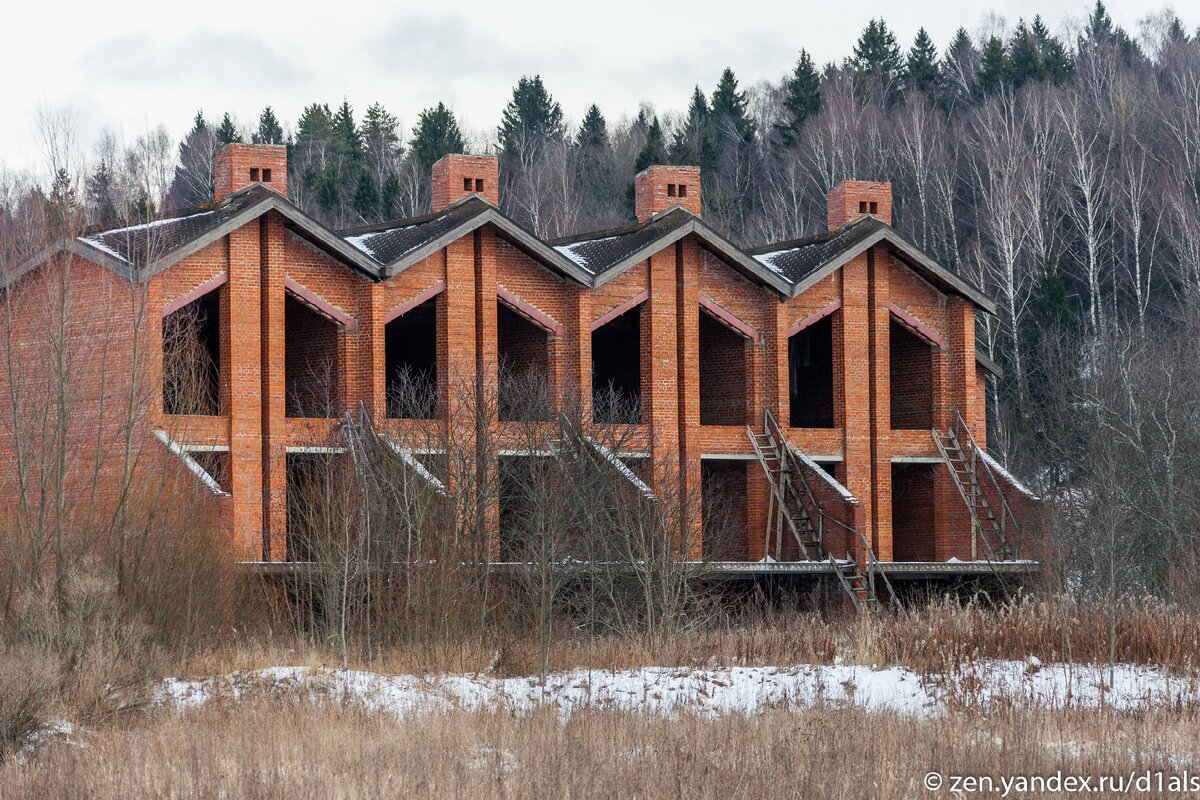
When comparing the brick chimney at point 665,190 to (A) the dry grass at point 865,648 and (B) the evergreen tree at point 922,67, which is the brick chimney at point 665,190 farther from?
(B) the evergreen tree at point 922,67

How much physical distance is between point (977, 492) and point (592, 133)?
57.9 m

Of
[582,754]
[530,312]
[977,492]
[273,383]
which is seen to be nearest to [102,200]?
[273,383]

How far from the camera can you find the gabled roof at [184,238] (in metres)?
25.3

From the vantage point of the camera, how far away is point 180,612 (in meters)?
21.3

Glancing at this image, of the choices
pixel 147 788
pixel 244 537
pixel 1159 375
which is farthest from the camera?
pixel 1159 375

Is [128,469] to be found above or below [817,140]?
below

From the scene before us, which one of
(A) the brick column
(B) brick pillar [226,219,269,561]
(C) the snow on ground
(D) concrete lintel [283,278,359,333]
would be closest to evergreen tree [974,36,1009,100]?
(A) the brick column

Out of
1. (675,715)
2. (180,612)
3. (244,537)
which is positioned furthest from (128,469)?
(675,715)

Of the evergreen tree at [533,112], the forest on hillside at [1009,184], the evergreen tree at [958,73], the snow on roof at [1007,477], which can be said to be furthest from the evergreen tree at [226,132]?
the snow on roof at [1007,477]

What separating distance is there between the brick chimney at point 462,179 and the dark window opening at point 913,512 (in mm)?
11512

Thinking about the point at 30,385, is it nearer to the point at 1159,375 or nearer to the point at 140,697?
the point at 140,697

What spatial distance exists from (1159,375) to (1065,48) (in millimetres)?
38757

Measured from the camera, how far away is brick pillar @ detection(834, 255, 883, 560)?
110 feet

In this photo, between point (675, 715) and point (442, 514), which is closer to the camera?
point (675, 715)
